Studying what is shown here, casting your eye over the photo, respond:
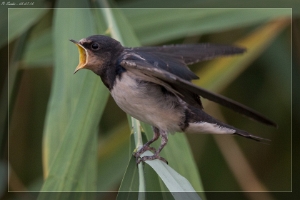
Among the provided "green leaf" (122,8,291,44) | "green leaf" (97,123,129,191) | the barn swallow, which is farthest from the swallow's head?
"green leaf" (97,123,129,191)

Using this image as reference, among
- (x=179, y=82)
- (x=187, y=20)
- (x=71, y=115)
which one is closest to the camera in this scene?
(x=179, y=82)

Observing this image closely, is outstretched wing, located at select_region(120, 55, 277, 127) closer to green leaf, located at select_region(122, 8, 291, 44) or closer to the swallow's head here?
the swallow's head

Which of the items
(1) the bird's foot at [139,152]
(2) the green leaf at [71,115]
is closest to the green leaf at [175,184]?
(1) the bird's foot at [139,152]

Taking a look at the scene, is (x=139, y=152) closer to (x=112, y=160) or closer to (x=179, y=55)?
(x=179, y=55)

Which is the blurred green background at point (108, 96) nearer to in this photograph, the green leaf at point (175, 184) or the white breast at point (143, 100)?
the white breast at point (143, 100)

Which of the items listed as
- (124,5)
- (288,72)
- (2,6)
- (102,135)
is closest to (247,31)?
(288,72)

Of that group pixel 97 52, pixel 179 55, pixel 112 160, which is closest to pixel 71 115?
pixel 97 52

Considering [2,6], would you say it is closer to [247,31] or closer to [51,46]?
[51,46]
